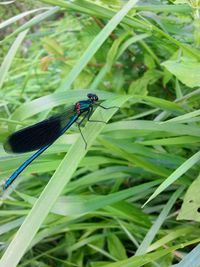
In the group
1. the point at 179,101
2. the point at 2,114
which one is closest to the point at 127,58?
the point at 179,101

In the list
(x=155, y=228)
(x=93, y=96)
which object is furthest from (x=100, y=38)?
(x=155, y=228)

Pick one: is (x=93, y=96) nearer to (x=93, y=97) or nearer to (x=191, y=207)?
(x=93, y=97)

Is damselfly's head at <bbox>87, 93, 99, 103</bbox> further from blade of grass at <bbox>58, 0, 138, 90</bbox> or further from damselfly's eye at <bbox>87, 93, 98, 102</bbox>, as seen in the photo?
blade of grass at <bbox>58, 0, 138, 90</bbox>

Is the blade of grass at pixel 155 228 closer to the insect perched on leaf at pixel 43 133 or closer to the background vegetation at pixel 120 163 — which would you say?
the background vegetation at pixel 120 163

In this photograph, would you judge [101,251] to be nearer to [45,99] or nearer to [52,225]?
[52,225]

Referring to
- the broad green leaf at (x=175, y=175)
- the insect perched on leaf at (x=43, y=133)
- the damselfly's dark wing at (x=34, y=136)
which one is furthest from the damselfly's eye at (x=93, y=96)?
the broad green leaf at (x=175, y=175)

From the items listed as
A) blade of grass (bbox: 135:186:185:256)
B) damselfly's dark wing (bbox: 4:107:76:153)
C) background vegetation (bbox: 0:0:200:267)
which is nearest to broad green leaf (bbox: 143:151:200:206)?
background vegetation (bbox: 0:0:200:267)
